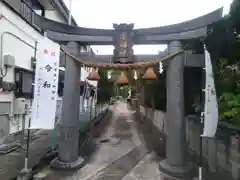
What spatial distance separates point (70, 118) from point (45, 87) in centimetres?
161

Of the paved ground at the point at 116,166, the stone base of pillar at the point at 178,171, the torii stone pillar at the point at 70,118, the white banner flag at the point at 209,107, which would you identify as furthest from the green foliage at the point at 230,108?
the torii stone pillar at the point at 70,118

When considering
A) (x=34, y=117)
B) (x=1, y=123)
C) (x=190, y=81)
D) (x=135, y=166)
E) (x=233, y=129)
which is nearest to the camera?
(x=233, y=129)

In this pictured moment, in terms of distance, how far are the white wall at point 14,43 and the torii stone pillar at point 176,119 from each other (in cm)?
620

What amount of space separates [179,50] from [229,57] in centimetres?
174

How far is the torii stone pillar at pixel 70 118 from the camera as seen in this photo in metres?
7.28

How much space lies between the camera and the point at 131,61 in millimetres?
7465

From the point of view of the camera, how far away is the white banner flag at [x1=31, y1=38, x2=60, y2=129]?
6234 millimetres

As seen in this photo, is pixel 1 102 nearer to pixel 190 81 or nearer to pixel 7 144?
pixel 7 144

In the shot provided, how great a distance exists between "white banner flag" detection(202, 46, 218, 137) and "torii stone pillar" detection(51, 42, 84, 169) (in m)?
4.25

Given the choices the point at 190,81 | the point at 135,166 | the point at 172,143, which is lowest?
the point at 135,166

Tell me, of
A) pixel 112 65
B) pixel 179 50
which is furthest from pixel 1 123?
pixel 179 50

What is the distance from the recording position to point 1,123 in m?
8.58

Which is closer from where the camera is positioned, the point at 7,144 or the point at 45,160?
the point at 45,160

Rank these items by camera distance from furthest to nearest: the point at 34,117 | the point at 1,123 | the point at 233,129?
1. the point at 1,123
2. the point at 34,117
3. the point at 233,129
